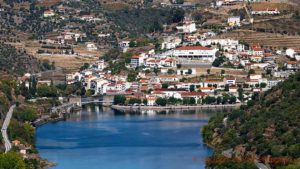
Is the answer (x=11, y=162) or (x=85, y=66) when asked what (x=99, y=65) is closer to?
(x=85, y=66)

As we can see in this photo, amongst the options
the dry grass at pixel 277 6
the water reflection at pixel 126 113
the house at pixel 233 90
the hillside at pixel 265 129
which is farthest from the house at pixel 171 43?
Answer: the hillside at pixel 265 129

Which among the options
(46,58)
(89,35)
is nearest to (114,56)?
(46,58)

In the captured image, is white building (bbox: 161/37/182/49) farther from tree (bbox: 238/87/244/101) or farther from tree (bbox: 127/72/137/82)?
tree (bbox: 238/87/244/101)

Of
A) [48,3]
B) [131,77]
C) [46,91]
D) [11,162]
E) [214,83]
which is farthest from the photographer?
[48,3]

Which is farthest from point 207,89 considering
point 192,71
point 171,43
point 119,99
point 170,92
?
point 171,43

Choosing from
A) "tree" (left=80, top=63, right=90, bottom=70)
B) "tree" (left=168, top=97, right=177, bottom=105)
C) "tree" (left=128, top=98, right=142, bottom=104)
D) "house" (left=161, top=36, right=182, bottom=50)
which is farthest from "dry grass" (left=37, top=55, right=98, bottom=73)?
"tree" (left=168, top=97, right=177, bottom=105)

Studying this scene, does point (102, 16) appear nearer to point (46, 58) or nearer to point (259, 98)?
point (46, 58)

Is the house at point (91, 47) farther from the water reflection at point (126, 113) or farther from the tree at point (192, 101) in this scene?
the tree at point (192, 101)
